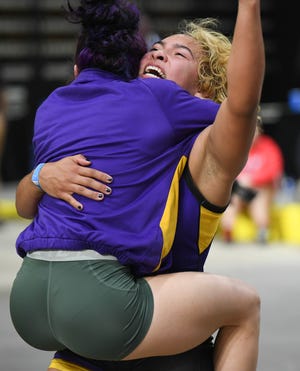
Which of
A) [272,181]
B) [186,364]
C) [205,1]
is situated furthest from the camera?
[205,1]

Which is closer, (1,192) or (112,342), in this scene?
(112,342)

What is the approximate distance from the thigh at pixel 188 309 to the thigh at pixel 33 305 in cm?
21

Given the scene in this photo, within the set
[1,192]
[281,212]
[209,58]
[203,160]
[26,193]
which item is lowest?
[1,192]

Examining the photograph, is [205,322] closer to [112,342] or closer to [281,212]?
[112,342]

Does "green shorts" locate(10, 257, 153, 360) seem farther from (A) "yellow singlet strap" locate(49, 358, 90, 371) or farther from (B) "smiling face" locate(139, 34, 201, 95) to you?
(B) "smiling face" locate(139, 34, 201, 95)

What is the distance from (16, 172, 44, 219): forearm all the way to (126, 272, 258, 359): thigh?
0.39 metres

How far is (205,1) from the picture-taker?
1016cm

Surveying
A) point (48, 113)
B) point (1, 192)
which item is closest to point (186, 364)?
point (48, 113)

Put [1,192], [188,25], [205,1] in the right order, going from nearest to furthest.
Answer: [188,25] → [1,192] → [205,1]

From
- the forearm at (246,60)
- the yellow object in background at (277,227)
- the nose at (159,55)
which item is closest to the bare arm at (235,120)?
the forearm at (246,60)

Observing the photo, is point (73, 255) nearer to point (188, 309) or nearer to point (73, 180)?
point (73, 180)

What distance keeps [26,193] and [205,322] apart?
0.57 metres

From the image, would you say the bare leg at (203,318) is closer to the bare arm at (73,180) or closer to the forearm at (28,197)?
the bare arm at (73,180)

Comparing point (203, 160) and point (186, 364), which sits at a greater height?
point (203, 160)
